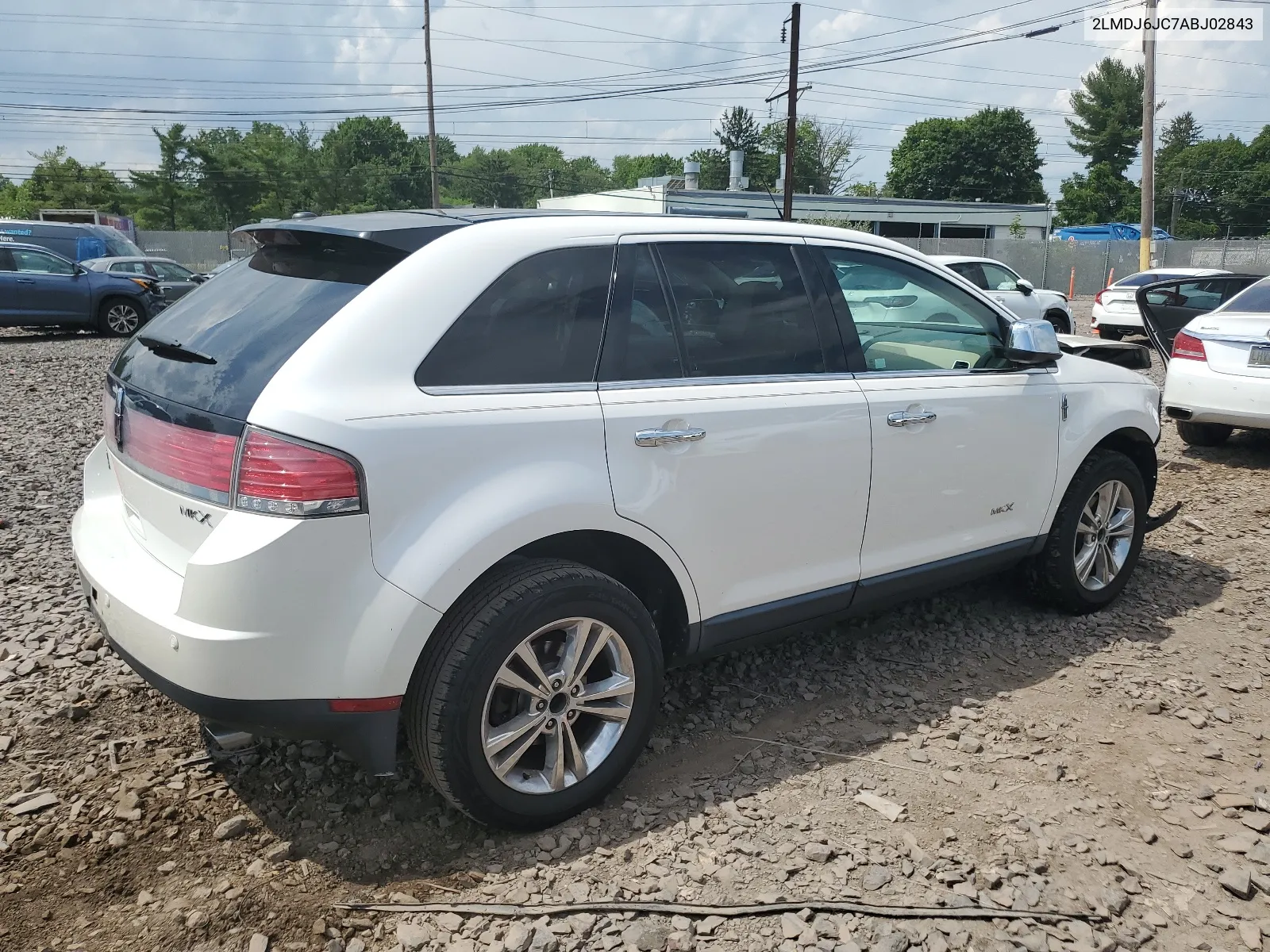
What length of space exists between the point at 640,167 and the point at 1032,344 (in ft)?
429

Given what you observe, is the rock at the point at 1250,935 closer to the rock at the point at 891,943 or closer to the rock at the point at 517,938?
the rock at the point at 891,943

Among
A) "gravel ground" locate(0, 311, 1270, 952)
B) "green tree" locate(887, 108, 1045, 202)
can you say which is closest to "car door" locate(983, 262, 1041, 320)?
"gravel ground" locate(0, 311, 1270, 952)

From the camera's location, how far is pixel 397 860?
9.32 feet

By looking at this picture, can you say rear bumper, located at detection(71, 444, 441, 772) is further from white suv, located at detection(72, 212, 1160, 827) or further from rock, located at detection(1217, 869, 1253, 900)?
rock, located at detection(1217, 869, 1253, 900)

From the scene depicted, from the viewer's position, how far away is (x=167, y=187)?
64312 mm

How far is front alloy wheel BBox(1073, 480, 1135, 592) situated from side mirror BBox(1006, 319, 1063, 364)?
2.81 ft

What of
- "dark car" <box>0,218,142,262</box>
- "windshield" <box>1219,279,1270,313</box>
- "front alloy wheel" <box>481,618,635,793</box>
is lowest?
"front alloy wheel" <box>481,618,635,793</box>

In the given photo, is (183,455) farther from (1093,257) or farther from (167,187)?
(167,187)

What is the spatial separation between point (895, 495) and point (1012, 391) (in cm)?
87

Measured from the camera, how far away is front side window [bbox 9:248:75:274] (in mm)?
16078

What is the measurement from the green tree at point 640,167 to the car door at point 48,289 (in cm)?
10394

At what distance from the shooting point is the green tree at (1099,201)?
259 ft

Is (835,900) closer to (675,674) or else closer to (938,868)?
(938,868)

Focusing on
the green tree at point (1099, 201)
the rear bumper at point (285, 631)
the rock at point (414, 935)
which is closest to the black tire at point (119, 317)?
the rear bumper at point (285, 631)
